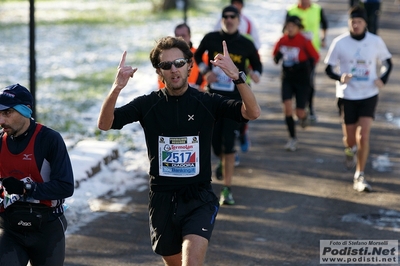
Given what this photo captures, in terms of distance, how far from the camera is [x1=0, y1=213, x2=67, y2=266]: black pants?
496 centimetres

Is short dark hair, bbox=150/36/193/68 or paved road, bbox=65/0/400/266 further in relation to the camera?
paved road, bbox=65/0/400/266

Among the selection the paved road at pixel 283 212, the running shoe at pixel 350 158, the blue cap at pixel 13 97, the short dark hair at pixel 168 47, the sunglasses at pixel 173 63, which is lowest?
the paved road at pixel 283 212

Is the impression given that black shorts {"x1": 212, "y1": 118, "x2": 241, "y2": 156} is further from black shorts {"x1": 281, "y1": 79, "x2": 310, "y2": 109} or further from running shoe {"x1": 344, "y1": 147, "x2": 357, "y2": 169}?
black shorts {"x1": 281, "y1": 79, "x2": 310, "y2": 109}

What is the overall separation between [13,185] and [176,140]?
1159 millimetres

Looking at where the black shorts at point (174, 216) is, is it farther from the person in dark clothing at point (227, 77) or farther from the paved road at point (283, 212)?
the person in dark clothing at point (227, 77)

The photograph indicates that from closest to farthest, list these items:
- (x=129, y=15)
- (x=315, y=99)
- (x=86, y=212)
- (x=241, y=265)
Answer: (x=241, y=265) < (x=86, y=212) < (x=315, y=99) < (x=129, y=15)

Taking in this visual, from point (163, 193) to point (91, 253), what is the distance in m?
2.18

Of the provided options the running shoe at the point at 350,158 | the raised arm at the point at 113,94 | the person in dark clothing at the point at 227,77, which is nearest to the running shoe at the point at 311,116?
the running shoe at the point at 350,158

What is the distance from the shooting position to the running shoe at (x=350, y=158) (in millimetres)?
10016

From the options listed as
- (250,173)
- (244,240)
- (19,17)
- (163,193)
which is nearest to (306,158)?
(250,173)

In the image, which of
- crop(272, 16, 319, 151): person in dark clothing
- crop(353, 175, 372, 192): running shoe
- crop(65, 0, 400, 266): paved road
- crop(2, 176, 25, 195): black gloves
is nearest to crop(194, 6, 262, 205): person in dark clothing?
crop(65, 0, 400, 266): paved road

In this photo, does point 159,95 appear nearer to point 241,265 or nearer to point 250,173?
point 241,265

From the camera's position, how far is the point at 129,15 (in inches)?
1213

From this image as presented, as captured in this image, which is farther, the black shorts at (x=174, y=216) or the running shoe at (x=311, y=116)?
the running shoe at (x=311, y=116)
